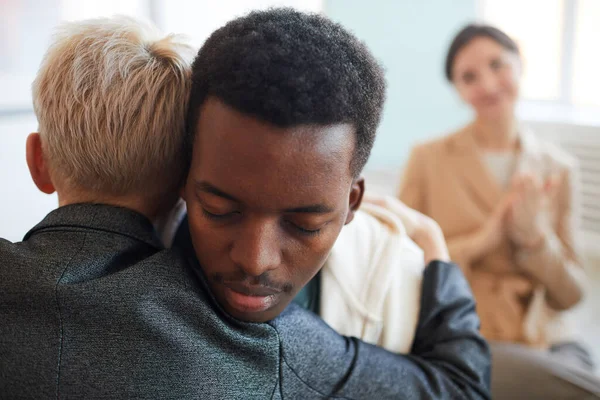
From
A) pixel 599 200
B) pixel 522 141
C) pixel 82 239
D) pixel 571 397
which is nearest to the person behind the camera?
pixel 82 239

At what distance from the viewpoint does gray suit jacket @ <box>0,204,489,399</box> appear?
758 millimetres

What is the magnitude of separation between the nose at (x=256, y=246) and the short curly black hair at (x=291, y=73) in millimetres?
128

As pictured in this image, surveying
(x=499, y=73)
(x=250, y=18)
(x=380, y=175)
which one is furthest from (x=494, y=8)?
(x=250, y=18)

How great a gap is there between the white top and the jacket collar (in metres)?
1.68

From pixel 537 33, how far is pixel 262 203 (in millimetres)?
4242

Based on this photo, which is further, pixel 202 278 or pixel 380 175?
pixel 380 175

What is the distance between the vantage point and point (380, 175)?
4430 millimetres

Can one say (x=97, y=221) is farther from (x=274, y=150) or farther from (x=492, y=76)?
(x=492, y=76)

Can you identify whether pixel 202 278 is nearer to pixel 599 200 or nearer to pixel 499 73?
pixel 499 73

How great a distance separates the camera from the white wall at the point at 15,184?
2139 millimetres

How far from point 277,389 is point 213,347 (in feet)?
0.36

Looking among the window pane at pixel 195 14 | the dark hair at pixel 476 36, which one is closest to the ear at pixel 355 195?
the dark hair at pixel 476 36

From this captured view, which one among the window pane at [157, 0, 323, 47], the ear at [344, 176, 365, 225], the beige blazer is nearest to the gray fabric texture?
the ear at [344, 176, 365, 225]

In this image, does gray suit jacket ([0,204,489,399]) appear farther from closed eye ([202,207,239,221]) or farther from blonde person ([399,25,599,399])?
blonde person ([399,25,599,399])
